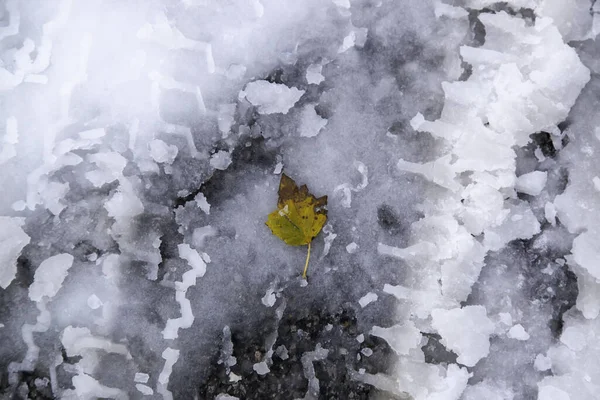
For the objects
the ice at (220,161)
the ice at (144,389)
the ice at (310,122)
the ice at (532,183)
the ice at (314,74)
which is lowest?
the ice at (144,389)

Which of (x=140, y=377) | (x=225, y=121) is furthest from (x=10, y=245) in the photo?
(x=225, y=121)

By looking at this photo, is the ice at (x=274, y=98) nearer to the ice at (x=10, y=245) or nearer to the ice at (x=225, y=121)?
the ice at (x=225, y=121)

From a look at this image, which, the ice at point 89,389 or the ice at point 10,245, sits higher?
the ice at point 10,245

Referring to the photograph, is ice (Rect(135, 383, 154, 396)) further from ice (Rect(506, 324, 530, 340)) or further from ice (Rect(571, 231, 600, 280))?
ice (Rect(571, 231, 600, 280))

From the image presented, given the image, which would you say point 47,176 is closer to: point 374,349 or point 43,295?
point 43,295

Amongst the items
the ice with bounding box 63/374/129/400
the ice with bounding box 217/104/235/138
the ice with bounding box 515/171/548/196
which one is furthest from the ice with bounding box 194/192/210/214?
the ice with bounding box 515/171/548/196

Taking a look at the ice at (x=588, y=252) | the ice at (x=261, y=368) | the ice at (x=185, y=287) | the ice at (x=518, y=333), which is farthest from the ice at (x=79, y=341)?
the ice at (x=588, y=252)
